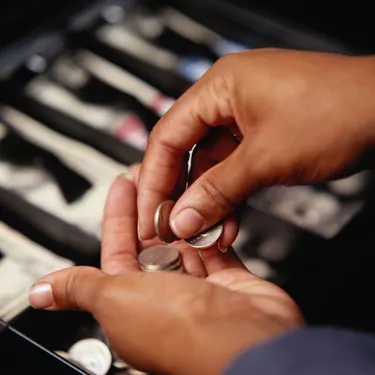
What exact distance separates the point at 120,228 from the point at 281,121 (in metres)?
0.44

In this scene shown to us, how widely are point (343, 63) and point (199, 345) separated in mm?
616

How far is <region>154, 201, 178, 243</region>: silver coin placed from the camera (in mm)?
1330

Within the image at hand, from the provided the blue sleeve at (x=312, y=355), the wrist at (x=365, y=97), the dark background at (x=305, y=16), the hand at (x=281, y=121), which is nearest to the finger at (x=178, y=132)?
the hand at (x=281, y=121)

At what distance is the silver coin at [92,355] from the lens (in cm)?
142

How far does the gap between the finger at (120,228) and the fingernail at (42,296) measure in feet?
0.64

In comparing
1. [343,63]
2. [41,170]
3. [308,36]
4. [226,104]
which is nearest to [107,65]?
[41,170]

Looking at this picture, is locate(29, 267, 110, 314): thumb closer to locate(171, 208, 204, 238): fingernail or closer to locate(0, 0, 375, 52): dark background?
locate(171, 208, 204, 238): fingernail

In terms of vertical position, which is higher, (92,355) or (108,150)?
(108,150)

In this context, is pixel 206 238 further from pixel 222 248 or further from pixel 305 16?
pixel 305 16

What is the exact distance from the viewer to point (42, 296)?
1197mm

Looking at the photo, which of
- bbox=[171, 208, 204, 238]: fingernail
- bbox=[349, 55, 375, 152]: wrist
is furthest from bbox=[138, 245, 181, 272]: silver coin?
bbox=[349, 55, 375, 152]: wrist

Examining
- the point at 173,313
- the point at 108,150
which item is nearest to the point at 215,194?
the point at 173,313

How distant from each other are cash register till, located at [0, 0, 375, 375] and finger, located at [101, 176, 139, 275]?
159 millimetres

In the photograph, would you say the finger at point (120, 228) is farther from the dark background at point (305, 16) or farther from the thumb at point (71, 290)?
the dark background at point (305, 16)
